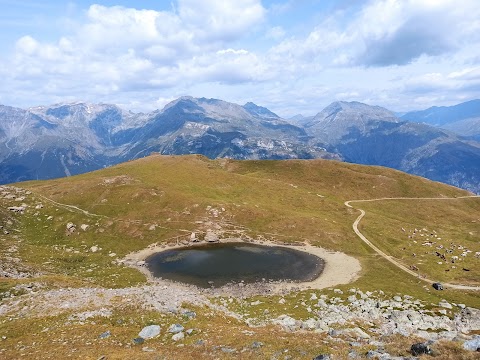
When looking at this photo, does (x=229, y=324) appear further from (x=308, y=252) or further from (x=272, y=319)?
(x=308, y=252)

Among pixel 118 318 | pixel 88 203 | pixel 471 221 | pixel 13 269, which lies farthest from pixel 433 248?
pixel 88 203

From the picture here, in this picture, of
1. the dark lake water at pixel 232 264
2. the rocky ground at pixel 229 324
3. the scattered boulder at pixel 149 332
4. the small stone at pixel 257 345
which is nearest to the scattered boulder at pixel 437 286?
the rocky ground at pixel 229 324

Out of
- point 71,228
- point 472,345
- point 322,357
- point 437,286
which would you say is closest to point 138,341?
point 322,357

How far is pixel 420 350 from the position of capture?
2866 centimetres

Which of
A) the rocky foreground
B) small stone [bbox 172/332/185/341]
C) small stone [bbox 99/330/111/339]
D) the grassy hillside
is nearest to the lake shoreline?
the grassy hillside

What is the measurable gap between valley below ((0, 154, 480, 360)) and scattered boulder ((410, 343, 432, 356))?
195mm

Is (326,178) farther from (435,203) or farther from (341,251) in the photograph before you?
(341,251)

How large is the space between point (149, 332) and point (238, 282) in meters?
44.3

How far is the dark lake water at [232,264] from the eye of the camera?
85.4 metres

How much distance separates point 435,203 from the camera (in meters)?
163

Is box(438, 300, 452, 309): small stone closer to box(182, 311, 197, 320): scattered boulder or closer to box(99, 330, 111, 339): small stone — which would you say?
box(182, 311, 197, 320): scattered boulder

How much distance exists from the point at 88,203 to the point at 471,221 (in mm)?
158272

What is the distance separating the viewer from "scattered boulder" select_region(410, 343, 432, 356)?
28314 millimetres

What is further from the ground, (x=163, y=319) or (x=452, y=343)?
(x=452, y=343)
